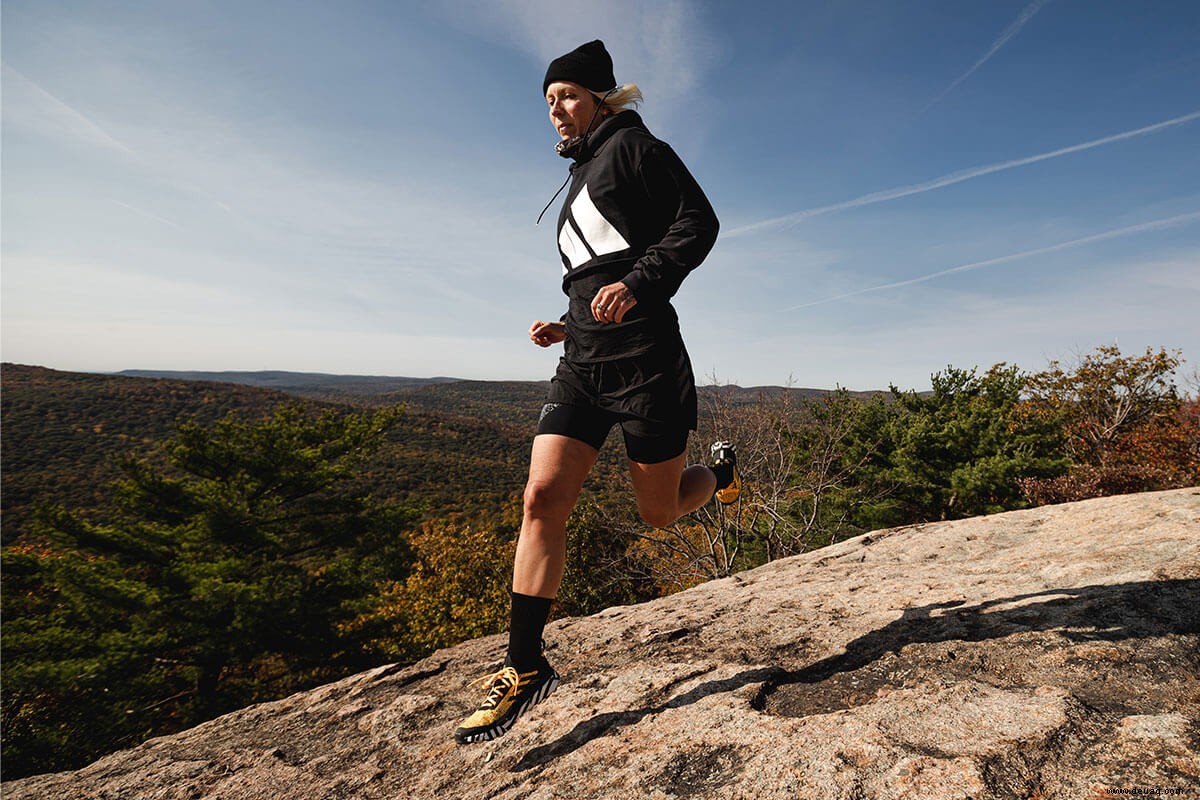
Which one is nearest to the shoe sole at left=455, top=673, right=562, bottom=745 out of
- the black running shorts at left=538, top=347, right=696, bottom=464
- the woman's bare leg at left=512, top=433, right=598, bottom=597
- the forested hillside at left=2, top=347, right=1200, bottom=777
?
the woman's bare leg at left=512, top=433, right=598, bottom=597

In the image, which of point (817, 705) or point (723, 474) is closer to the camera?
point (817, 705)

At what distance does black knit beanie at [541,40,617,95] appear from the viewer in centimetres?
218

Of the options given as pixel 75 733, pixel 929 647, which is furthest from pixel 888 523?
pixel 75 733

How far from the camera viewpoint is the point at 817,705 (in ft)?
5.96

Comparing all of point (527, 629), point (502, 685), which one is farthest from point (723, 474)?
point (502, 685)

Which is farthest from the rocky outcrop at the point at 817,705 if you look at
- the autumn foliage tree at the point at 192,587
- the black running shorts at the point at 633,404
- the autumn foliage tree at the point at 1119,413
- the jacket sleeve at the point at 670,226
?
the autumn foliage tree at the point at 1119,413

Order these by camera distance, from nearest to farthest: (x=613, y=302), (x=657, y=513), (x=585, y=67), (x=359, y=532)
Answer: (x=613, y=302), (x=585, y=67), (x=657, y=513), (x=359, y=532)

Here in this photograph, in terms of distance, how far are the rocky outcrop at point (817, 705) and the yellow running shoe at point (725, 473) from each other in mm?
643

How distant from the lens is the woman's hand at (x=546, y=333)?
241 centimetres

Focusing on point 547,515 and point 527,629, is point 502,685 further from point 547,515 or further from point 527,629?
point 547,515

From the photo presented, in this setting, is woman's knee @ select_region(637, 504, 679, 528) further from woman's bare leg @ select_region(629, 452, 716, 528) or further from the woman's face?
the woman's face

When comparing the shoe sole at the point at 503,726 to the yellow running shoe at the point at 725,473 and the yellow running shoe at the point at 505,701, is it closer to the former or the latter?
the yellow running shoe at the point at 505,701

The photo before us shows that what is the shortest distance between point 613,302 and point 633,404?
40 cm

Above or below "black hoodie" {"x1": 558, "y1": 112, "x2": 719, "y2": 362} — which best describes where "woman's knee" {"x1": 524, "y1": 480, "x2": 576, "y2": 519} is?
below
